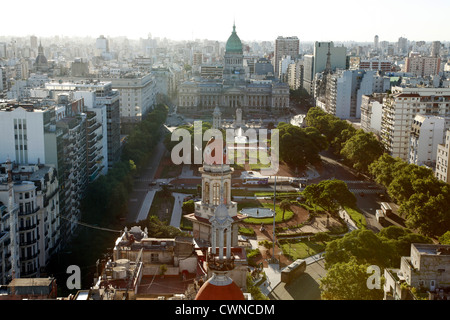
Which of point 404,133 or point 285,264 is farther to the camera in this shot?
point 404,133

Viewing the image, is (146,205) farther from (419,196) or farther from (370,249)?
(370,249)

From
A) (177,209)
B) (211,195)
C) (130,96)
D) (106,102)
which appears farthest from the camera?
(130,96)

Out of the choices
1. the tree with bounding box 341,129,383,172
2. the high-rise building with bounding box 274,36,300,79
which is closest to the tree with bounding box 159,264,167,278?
the tree with bounding box 341,129,383,172

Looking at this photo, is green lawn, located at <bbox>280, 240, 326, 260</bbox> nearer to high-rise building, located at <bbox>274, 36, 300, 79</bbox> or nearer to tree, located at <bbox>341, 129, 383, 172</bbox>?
tree, located at <bbox>341, 129, 383, 172</bbox>

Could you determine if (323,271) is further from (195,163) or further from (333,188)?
(195,163)

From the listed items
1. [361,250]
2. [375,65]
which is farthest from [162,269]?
[375,65]

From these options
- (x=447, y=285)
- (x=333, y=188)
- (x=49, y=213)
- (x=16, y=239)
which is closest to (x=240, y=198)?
(x=333, y=188)

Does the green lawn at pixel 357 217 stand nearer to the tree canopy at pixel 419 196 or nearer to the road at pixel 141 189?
the tree canopy at pixel 419 196
